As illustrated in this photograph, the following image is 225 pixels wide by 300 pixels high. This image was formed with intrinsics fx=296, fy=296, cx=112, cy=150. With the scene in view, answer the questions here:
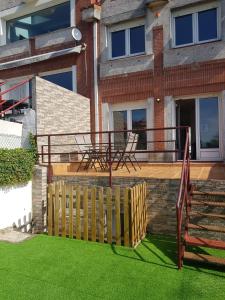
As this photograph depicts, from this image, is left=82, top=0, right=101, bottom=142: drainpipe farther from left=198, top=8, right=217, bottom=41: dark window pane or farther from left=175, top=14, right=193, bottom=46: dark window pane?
left=198, top=8, right=217, bottom=41: dark window pane

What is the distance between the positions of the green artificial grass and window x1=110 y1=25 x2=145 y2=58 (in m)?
8.16

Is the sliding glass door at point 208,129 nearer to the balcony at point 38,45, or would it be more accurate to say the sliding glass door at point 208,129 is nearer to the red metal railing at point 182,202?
the red metal railing at point 182,202

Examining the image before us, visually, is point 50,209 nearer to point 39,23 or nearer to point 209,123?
point 209,123

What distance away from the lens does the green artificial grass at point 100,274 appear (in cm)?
418

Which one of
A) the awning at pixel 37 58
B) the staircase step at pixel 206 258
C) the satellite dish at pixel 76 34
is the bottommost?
the staircase step at pixel 206 258

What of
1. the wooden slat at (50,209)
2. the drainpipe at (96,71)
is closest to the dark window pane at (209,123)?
the drainpipe at (96,71)

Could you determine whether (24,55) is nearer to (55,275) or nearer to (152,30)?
(152,30)

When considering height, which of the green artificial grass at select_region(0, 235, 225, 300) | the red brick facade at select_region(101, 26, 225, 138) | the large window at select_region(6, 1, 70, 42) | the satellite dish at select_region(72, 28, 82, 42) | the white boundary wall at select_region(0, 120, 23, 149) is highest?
the large window at select_region(6, 1, 70, 42)

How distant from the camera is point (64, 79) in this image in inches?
514

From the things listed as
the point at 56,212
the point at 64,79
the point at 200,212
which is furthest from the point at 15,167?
the point at 64,79

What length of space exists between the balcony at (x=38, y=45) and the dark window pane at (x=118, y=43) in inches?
67.4

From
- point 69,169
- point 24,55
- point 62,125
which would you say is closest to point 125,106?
point 62,125

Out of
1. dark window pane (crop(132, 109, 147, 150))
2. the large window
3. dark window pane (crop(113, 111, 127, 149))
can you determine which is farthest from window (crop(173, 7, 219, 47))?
the large window

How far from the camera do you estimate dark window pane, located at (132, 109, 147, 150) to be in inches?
452
